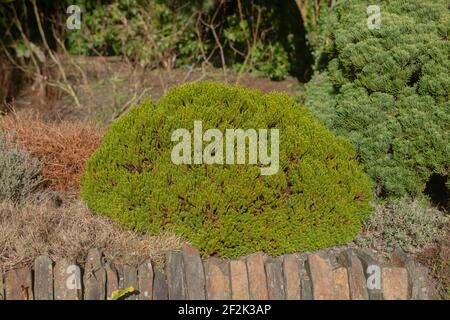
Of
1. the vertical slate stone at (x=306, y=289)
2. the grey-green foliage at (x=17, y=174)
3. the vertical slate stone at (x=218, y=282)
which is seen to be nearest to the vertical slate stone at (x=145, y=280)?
the vertical slate stone at (x=218, y=282)

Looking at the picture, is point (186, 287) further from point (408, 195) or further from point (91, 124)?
point (91, 124)

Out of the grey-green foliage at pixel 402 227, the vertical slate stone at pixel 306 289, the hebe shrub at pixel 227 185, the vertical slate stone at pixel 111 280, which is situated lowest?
the vertical slate stone at pixel 306 289

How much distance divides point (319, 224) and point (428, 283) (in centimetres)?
82

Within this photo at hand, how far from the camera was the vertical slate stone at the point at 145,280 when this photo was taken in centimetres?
384

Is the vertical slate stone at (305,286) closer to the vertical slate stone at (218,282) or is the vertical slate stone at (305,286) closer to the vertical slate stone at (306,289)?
the vertical slate stone at (306,289)

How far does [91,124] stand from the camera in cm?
611

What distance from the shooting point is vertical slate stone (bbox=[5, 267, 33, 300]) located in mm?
3773

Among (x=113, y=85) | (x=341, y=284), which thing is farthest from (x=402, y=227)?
(x=113, y=85)

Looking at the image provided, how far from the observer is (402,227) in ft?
15.1

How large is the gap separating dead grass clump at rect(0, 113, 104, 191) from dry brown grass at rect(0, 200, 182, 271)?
2.87ft

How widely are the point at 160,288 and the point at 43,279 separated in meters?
0.70

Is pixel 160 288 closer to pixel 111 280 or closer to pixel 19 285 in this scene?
pixel 111 280

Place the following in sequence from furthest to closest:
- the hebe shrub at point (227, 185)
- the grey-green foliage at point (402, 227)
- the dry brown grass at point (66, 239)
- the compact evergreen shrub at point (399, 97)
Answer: the compact evergreen shrub at point (399, 97) < the grey-green foliage at point (402, 227) < the hebe shrub at point (227, 185) < the dry brown grass at point (66, 239)

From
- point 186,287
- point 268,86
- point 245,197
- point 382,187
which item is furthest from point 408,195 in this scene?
point 268,86
